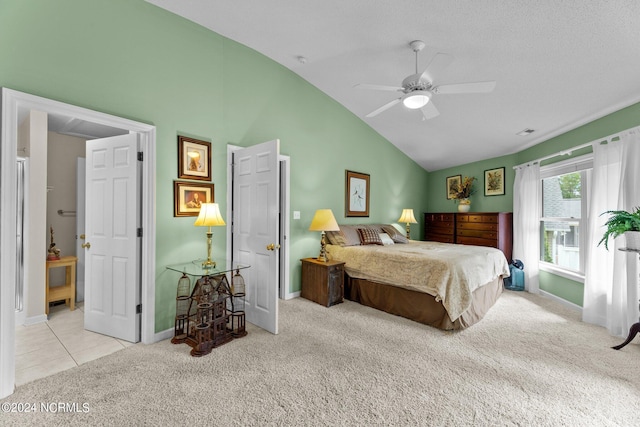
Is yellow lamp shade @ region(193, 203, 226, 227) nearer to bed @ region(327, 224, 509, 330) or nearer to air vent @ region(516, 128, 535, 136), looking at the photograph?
bed @ region(327, 224, 509, 330)

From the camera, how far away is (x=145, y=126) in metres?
2.73

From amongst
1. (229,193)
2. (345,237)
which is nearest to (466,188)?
(345,237)

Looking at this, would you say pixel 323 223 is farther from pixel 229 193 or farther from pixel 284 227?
pixel 229 193

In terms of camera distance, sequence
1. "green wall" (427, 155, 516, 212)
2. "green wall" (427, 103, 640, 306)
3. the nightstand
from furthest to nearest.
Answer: "green wall" (427, 155, 516, 212), the nightstand, "green wall" (427, 103, 640, 306)

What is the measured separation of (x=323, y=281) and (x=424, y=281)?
52.3 inches

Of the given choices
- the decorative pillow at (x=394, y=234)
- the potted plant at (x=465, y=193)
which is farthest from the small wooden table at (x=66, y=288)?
the potted plant at (x=465, y=193)

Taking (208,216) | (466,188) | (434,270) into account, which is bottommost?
(434,270)

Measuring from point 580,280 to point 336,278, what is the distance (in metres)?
3.12

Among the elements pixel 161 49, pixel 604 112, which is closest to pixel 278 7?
pixel 161 49

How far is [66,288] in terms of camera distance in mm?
3674

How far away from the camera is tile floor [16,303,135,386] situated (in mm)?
2334

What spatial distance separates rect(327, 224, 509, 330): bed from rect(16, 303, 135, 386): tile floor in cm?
273

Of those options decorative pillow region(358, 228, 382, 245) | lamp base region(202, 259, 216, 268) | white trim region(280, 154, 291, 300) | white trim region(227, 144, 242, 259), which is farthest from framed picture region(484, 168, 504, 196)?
lamp base region(202, 259, 216, 268)

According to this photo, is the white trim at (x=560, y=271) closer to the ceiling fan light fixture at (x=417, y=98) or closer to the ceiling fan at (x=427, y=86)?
the ceiling fan at (x=427, y=86)
